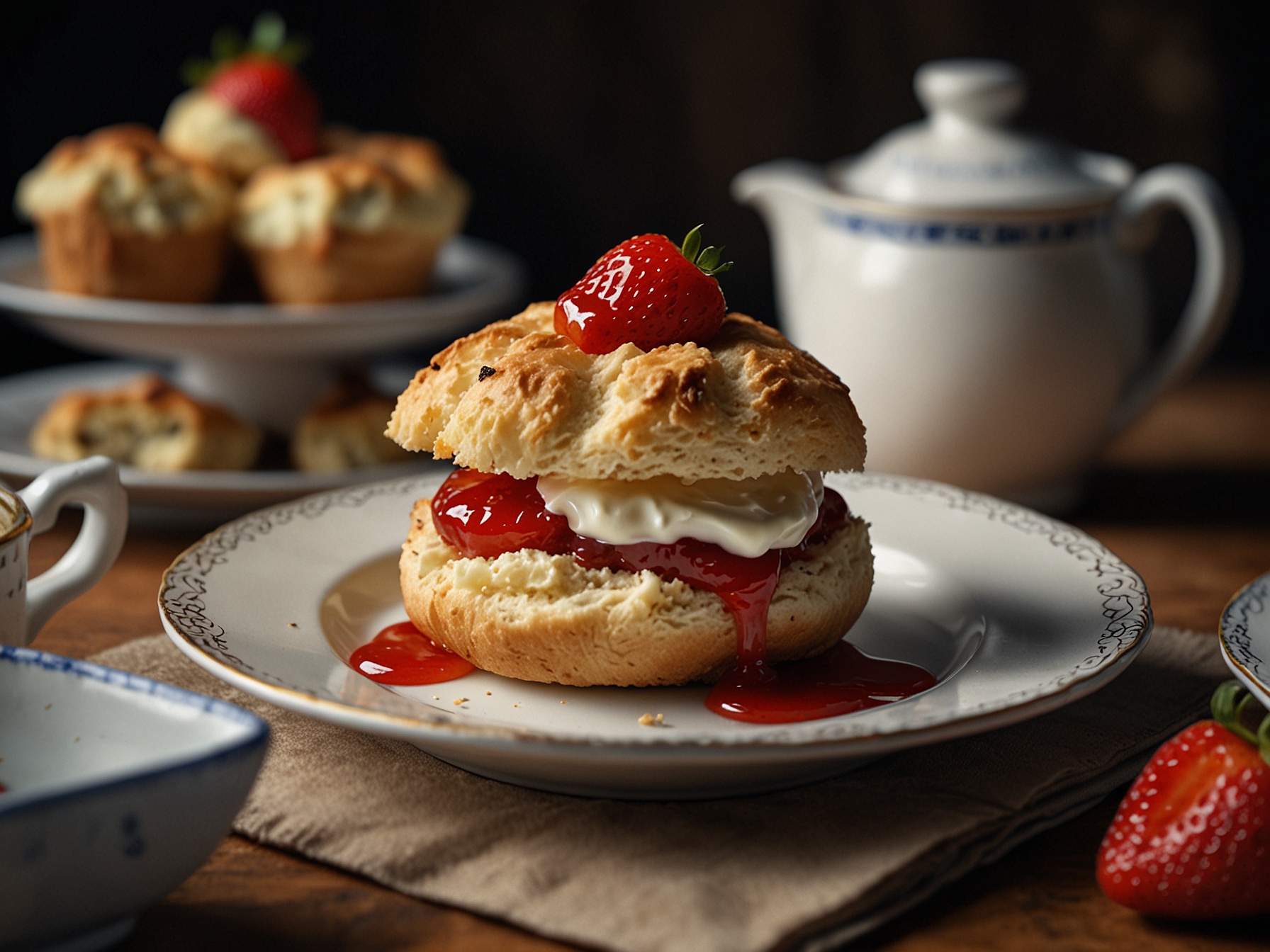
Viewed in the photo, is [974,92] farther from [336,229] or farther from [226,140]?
[226,140]

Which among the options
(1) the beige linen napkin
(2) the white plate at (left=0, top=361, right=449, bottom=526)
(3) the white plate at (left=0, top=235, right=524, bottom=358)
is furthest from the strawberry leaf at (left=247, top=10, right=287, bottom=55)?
(1) the beige linen napkin

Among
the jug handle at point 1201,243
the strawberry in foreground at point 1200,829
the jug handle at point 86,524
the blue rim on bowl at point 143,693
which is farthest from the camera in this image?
the jug handle at point 1201,243

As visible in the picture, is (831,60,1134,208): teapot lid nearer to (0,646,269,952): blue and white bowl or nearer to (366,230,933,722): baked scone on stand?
(366,230,933,722): baked scone on stand

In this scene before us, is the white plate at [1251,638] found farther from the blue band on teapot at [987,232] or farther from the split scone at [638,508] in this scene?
the blue band on teapot at [987,232]

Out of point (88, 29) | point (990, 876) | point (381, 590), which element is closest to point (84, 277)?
point (88, 29)

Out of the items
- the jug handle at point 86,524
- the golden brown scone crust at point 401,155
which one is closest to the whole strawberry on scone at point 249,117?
the golden brown scone crust at point 401,155

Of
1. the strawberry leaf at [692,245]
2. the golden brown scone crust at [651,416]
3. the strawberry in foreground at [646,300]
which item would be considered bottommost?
the golden brown scone crust at [651,416]

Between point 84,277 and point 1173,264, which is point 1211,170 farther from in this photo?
point 84,277
